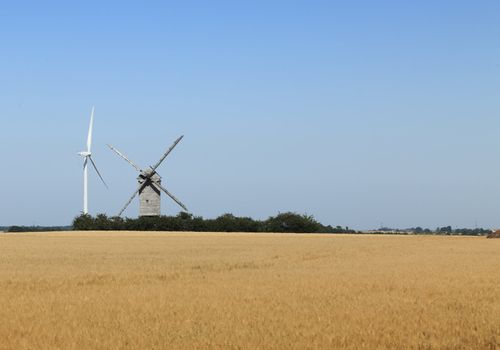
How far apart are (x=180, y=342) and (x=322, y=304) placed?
222 inches

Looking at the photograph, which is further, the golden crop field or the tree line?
the tree line

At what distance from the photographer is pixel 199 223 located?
4067 inches

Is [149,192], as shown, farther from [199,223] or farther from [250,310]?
[250,310]

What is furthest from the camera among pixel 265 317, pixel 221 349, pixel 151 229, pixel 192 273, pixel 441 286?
pixel 151 229

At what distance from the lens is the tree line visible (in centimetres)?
10281

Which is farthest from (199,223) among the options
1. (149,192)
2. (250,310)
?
(250,310)

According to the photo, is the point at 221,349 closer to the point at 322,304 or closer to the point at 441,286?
the point at 322,304

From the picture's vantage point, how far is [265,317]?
49.0 feet

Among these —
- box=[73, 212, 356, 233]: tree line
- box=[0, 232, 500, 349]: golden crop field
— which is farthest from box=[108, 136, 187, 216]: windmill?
box=[0, 232, 500, 349]: golden crop field

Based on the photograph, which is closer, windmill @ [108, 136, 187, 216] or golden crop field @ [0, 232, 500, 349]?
golden crop field @ [0, 232, 500, 349]

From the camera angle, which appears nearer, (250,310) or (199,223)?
(250,310)

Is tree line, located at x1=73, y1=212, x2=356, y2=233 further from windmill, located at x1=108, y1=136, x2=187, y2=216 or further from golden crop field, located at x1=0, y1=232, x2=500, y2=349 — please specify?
golden crop field, located at x1=0, y1=232, x2=500, y2=349

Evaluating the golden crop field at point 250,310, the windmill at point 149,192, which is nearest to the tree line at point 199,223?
the windmill at point 149,192

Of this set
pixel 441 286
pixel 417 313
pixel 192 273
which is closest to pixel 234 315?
pixel 417 313
